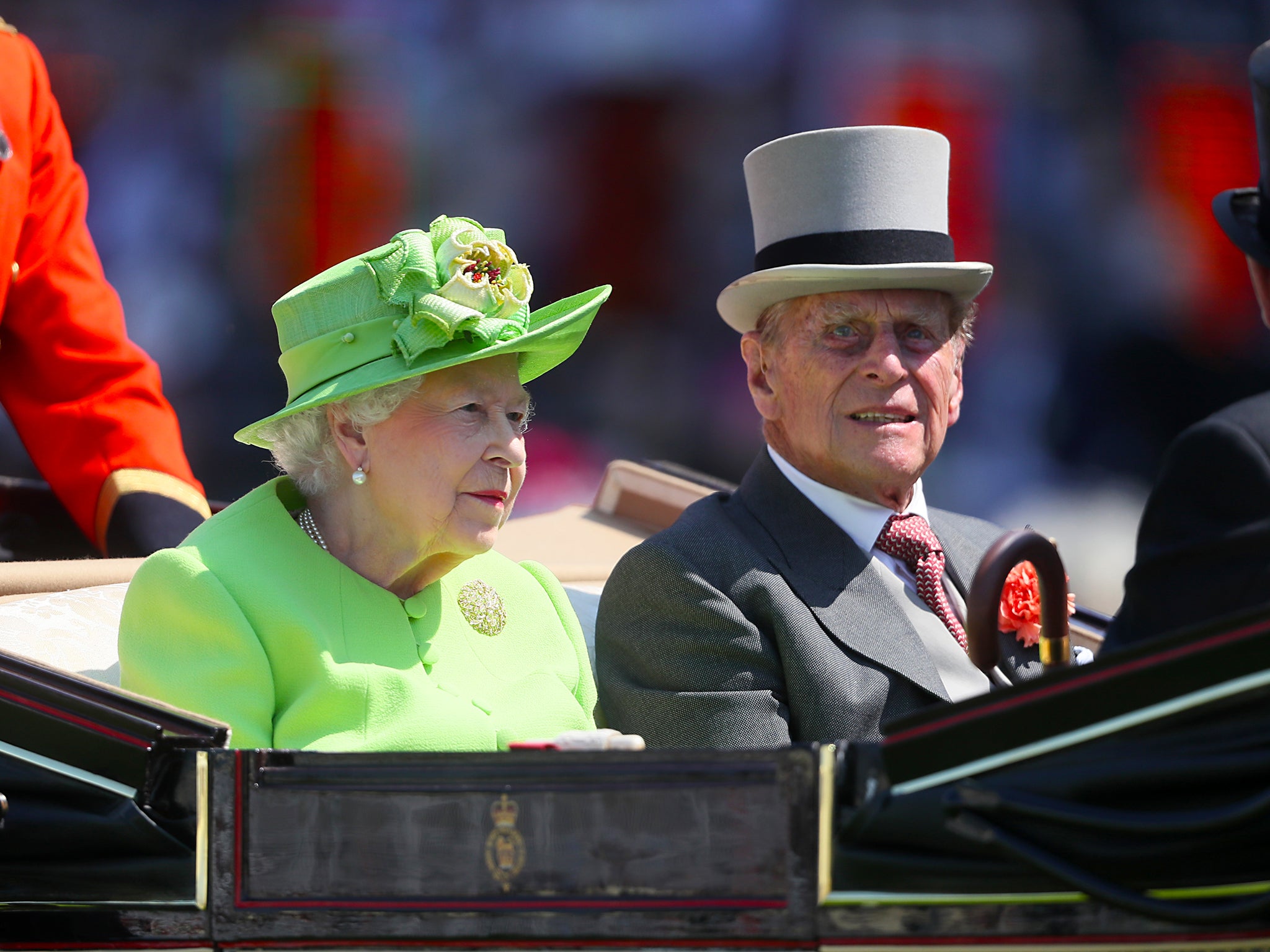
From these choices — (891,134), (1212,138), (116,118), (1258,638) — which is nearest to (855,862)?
(1258,638)

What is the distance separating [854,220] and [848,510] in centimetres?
50

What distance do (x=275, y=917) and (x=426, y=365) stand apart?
85cm

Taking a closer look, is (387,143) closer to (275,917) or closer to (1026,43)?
(1026,43)

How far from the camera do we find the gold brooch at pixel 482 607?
2291 millimetres

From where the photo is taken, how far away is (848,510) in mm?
2373

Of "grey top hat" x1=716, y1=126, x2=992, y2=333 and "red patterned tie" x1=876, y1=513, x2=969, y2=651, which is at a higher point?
"grey top hat" x1=716, y1=126, x2=992, y2=333

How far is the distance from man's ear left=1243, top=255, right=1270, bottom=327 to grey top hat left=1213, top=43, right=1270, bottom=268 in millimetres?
17

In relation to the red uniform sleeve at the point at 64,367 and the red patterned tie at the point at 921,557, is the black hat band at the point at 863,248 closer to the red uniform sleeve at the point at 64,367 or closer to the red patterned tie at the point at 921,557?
the red patterned tie at the point at 921,557

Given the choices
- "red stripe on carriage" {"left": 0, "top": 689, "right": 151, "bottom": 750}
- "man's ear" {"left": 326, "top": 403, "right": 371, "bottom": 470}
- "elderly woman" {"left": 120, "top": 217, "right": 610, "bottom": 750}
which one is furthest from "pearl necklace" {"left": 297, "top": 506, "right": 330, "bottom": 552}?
"red stripe on carriage" {"left": 0, "top": 689, "right": 151, "bottom": 750}

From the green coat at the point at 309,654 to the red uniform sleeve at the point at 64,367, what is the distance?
111 centimetres

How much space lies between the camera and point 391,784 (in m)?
1.56

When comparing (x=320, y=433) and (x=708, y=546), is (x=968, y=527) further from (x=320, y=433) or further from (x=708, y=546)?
(x=320, y=433)

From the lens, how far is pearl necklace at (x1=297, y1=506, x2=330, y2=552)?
2191 mm

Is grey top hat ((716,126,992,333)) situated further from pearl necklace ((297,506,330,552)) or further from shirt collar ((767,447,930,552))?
pearl necklace ((297,506,330,552))
